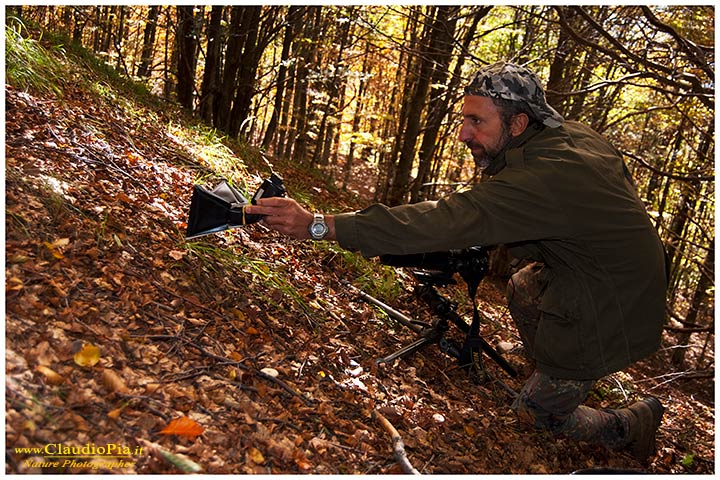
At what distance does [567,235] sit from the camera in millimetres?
3191

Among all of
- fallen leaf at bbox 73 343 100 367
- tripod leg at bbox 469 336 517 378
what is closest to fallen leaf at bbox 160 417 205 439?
fallen leaf at bbox 73 343 100 367

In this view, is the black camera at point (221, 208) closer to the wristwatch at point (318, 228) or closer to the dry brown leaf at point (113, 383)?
the wristwatch at point (318, 228)

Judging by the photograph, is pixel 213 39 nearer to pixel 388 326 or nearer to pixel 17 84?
pixel 17 84

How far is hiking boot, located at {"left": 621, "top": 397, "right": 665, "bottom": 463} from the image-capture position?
3709 millimetres

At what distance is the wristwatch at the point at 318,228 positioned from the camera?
3020mm

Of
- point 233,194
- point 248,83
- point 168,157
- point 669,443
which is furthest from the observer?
point 248,83

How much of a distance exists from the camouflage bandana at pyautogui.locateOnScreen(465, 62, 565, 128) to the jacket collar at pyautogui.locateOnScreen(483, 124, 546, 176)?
0.25 feet

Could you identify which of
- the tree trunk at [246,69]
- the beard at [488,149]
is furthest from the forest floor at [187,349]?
the tree trunk at [246,69]

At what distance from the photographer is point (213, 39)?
24.1ft

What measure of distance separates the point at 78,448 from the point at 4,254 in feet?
3.66

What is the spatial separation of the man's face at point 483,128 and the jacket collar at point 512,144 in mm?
26

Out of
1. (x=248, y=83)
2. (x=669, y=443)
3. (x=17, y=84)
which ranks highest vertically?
(x=248, y=83)

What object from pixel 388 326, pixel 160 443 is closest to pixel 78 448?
pixel 160 443

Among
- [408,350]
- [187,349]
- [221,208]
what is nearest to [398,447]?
[408,350]
